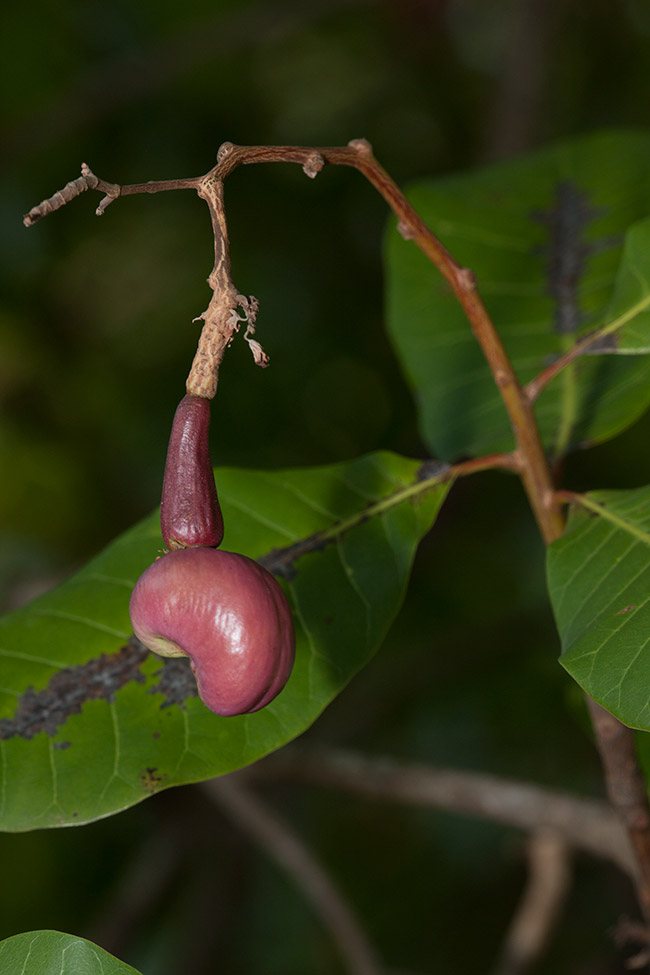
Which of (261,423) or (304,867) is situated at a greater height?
(261,423)

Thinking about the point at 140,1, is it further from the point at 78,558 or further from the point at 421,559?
the point at 421,559

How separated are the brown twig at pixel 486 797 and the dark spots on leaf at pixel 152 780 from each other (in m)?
0.87

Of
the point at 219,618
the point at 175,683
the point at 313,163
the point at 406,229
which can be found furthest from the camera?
the point at 175,683

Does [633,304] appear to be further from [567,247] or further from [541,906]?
[541,906]

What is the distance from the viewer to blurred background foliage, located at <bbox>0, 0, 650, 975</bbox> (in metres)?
3.36

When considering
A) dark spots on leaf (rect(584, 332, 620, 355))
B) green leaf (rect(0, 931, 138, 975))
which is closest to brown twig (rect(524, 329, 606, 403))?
dark spots on leaf (rect(584, 332, 620, 355))

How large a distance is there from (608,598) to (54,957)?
69 centimetres

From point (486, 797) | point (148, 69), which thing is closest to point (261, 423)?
point (148, 69)

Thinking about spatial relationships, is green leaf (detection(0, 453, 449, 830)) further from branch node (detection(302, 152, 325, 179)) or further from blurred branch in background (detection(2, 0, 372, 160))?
blurred branch in background (detection(2, 0, 372, 160))

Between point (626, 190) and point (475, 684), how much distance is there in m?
1.99

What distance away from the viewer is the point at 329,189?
3686 mm

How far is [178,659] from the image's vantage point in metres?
1.21

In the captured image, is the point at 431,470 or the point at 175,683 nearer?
the point at 175,683

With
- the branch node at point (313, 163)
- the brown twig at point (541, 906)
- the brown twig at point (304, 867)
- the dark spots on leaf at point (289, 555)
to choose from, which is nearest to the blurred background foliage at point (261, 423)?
the brown twig at point (304, 867)
